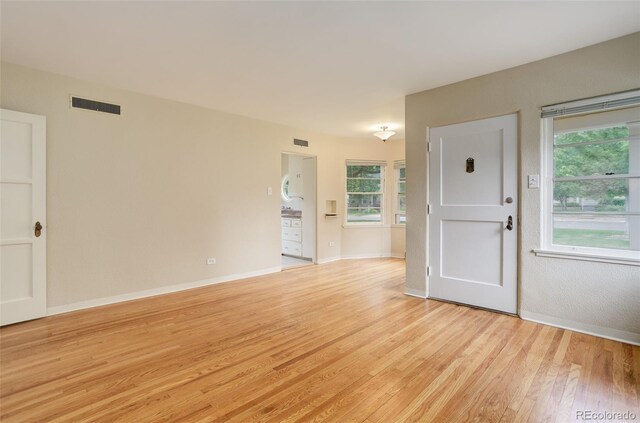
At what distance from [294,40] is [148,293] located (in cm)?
354

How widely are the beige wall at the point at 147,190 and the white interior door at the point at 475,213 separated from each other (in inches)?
110

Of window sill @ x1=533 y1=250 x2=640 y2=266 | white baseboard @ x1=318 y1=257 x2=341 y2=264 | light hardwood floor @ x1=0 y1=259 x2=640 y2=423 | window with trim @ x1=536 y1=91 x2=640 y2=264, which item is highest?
window with trim @ x1=536 y1=91 x2=640 y2=264

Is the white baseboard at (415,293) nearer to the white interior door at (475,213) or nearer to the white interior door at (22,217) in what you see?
the white interior door at (475,213)

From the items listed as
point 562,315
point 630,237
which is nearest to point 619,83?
point 630,237

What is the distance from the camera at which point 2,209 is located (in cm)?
308

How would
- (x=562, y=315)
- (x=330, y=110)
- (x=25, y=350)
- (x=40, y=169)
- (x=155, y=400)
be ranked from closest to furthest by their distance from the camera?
(x=155, y=400) < (x=25, y=350) < (x=562, y=315) < (x=40, y=169) < (x=330, y=110)

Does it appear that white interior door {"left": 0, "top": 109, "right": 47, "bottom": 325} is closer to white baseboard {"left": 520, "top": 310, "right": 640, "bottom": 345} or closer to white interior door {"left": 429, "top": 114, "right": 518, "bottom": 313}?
white interior door {"left": 429, "top": 114, "right": 518, "bottom": 313}

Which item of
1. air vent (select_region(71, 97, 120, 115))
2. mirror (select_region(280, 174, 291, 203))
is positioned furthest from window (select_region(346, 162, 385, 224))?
air vent (select_region(71, 97, 120, 115))

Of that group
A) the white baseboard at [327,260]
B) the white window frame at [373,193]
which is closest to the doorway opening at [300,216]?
the white baseboard at [327,260]

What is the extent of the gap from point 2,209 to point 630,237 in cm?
588

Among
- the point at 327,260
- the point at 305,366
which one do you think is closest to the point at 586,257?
the point at 305,366

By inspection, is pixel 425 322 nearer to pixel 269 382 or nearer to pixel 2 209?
pixel 269 382

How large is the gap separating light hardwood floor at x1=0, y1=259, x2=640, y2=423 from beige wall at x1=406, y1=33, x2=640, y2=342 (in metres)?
0.23

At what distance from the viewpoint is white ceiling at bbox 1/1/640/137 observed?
2.30 meters
